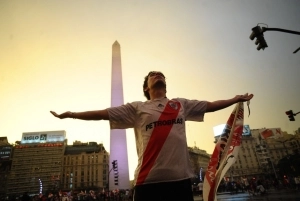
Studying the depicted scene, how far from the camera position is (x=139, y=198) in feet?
5.95

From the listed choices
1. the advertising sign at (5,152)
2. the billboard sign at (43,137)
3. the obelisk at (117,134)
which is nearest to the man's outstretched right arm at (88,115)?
the obelisk at (117,134)

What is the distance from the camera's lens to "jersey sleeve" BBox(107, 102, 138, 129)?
2.12 metres

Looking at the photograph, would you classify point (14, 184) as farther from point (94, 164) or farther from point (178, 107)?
point (178, 107)

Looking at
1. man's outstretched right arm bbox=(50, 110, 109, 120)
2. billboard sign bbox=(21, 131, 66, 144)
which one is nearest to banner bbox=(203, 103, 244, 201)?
man's outstretched right arm bbox=(50, 110, 109, 120)

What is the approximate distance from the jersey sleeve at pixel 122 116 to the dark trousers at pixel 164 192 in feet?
2.07

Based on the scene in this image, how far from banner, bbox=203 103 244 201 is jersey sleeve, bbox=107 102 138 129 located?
1.13 meters

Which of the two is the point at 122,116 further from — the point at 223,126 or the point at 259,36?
the point at 223,126

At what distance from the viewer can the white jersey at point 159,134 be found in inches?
71.8

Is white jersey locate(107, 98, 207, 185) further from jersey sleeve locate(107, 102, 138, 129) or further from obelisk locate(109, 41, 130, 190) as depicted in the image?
obelisk locate(109, 41, 130, 190)

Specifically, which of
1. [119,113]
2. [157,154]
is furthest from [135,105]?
[157,154]

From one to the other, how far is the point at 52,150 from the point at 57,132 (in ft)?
27.0

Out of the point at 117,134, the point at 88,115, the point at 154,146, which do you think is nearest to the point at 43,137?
the point at 117,134

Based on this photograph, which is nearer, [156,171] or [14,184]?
[156,171]

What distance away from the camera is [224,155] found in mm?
2660
